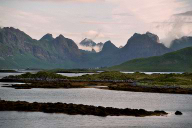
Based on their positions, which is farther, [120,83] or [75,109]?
[120,83]

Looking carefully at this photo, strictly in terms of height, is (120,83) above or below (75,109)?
above

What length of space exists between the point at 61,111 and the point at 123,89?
64.1 metres

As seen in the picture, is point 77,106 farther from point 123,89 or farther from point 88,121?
point 123,89

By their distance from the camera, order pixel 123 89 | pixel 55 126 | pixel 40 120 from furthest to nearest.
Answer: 1. pixel 123 89
2. pixel 40 120
3. pixel 55 126

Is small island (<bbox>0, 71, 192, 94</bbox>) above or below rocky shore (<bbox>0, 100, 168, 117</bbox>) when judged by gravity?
above

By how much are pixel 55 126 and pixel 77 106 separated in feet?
54.2

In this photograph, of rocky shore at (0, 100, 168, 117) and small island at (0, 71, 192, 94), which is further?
small island at (0, 71, 192, 94)

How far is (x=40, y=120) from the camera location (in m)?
61.7

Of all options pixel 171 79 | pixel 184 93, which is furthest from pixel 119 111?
pixel 171 79

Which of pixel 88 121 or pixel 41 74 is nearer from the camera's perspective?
pixel 88 121

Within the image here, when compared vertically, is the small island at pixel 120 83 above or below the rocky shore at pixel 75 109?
above

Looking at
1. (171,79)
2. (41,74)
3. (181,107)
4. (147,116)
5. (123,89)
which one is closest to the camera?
(147,116)

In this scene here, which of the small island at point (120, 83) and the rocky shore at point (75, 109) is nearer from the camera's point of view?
the rocky shore at point (75, 109)

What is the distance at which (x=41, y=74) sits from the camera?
193 meters
